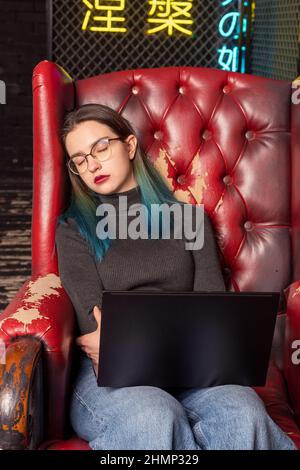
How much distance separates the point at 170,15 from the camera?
365 cm

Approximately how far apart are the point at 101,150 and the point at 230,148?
446 millimetres

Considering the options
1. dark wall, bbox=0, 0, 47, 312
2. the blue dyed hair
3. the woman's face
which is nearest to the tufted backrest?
the blue dyed hair

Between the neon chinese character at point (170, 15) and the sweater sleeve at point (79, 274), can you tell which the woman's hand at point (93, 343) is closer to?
the sweater sleeve at point (79, 274)

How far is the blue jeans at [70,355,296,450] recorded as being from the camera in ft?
4.20

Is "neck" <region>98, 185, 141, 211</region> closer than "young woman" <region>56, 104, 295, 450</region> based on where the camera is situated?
No

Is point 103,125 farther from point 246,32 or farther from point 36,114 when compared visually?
point 246,32

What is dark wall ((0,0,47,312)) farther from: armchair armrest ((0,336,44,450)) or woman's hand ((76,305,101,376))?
armchair armrest ((0,336,44,450))

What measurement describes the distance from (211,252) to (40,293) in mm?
459

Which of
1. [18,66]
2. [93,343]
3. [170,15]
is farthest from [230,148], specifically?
[18,66]

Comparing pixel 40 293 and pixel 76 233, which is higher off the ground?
pixel 76 233

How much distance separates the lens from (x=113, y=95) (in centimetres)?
195

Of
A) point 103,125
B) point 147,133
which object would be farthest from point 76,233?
point 147,133

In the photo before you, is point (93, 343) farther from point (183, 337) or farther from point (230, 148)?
point (230, 148)
